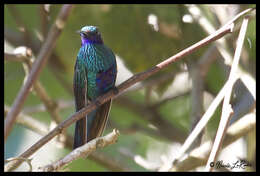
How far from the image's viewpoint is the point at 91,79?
1.09 metres

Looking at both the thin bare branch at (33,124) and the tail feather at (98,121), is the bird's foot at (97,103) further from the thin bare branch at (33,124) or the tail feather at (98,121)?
the thin bare branch at (33,124)

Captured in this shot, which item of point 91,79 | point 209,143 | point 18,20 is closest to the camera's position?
point 91,79

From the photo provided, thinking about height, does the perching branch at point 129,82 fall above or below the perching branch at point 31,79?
below

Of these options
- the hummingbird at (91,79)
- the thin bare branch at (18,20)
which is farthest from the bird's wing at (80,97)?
the thin bare branch at (18,20)

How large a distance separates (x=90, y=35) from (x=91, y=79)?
23cm

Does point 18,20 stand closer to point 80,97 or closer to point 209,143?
point 209,143

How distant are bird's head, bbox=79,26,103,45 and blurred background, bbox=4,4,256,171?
2cm

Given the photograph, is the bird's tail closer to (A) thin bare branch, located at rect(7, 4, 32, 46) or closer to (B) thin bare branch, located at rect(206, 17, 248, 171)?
(B) thin bare branch, located at rect(206, 17, 248, 171)

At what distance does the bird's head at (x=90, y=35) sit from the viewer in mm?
863

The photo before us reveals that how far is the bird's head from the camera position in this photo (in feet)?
2.83

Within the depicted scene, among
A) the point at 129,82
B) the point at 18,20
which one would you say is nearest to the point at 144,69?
the point at 129,82

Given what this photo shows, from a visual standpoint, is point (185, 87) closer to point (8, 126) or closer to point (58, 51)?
A: point (58, 51)

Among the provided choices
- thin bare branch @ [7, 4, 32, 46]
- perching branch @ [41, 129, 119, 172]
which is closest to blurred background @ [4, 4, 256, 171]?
thin bare branch @ [7, 4, 32, 46]
